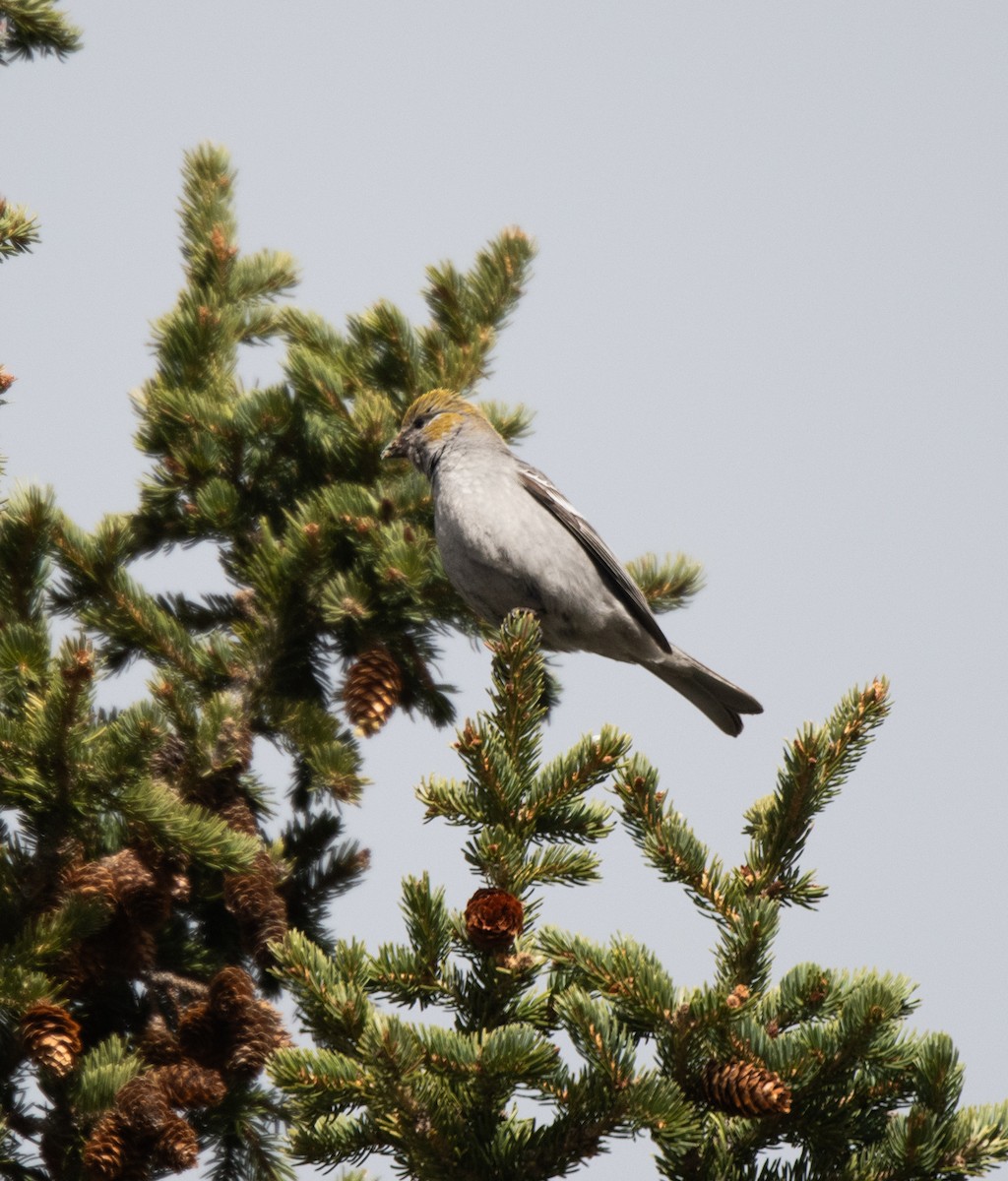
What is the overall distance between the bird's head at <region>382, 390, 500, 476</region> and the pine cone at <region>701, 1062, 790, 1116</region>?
141 inches

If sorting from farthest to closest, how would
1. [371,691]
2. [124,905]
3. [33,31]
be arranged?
1. [33,31]
2. [371,691]
3. [124,905]

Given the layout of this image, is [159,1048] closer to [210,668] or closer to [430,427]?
[210,668]

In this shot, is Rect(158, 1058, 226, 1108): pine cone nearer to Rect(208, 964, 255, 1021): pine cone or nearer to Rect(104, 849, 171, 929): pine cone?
Rect(208, 964, 255, 1021): pine cone

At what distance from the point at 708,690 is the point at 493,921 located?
413 cm

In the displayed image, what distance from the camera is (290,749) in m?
4.78

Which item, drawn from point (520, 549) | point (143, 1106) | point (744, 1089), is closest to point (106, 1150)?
point (143, 1106)

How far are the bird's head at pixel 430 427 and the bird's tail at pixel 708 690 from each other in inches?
63.3

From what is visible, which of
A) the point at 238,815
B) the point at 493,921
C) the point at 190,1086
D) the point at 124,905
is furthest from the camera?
the point at 238,815

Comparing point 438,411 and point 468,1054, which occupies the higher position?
point 438,411

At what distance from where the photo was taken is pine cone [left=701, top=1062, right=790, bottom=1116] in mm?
A: 2568

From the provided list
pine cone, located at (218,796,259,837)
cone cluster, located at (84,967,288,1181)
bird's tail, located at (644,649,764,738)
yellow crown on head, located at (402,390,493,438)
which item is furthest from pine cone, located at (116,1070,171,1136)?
bird's tail, located at (644,649,764,738)

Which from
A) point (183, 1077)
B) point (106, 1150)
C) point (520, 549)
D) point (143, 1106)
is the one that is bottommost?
point (106, 1150)

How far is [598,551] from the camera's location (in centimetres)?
620

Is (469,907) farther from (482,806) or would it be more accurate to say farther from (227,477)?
(227,477)
